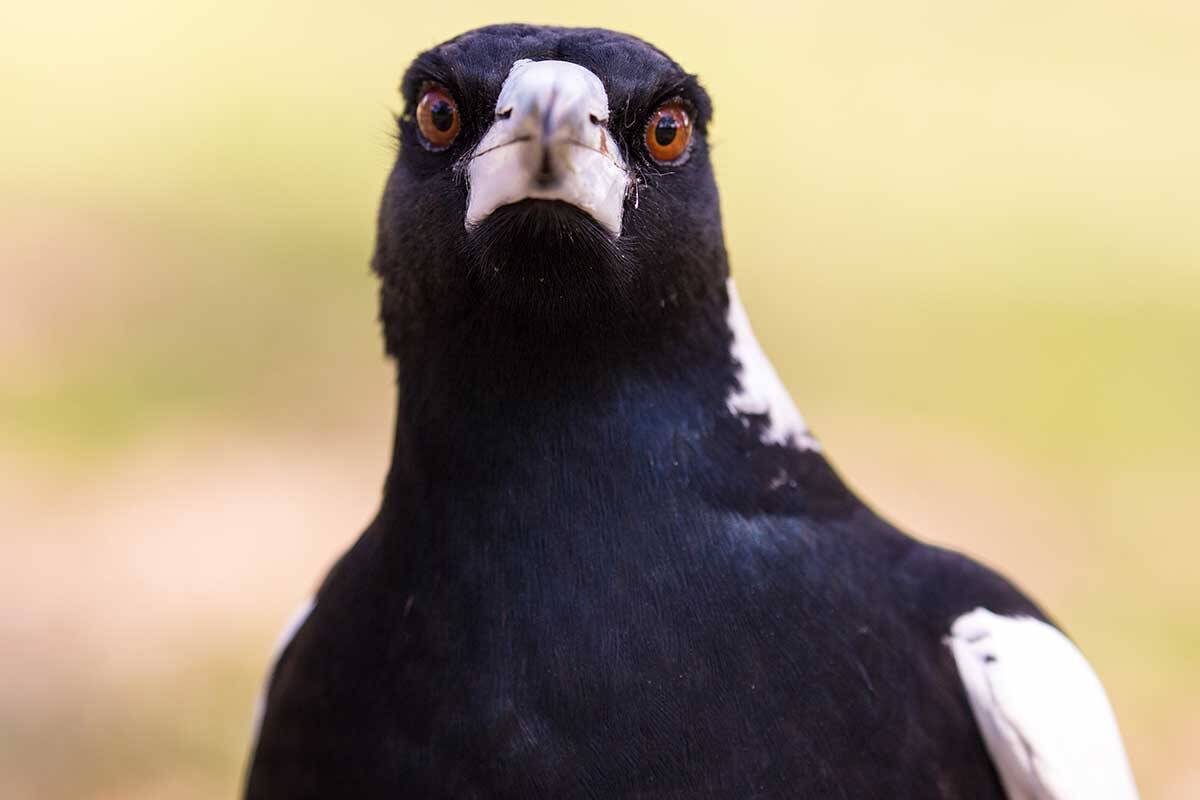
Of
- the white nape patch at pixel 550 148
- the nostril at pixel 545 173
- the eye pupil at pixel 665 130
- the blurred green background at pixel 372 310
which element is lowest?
the nostril at pixel 545 173

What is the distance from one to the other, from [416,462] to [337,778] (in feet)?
1.87

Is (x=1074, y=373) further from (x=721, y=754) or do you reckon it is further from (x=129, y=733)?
(x=721, y=754)

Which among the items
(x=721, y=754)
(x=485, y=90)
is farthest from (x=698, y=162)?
(x=721, y=754)

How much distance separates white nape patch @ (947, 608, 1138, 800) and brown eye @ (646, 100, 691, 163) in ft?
3.30

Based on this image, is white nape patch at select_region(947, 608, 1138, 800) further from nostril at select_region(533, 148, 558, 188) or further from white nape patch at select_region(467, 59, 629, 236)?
nostril at select_region(533, 148, 558, 188)

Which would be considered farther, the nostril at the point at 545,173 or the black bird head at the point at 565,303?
the black bird head at the point at 565,303

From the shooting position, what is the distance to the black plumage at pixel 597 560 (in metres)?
2.83

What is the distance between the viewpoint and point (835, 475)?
3.31m

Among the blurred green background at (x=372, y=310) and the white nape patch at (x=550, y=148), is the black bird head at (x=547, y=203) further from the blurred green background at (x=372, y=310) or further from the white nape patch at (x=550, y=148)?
the blurred green background at (x=372, y=310)

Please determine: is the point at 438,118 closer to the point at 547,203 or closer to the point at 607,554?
the point at 547,203

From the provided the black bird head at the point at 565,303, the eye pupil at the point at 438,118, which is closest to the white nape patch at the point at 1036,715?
the black bird head at the point at 565,303

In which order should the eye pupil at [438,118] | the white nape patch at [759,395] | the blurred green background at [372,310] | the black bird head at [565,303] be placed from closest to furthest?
the black bird head at [565,303] → the eye pupil at [438,118] → the white nape patch at [759,395] → the blurred green background at [372,310]

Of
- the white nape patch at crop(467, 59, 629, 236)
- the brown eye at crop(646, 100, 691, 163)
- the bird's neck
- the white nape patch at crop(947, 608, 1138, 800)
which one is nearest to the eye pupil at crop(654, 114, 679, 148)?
the brown eye at crop(646, 100, 691, 163)

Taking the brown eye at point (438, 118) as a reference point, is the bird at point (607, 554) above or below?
below
